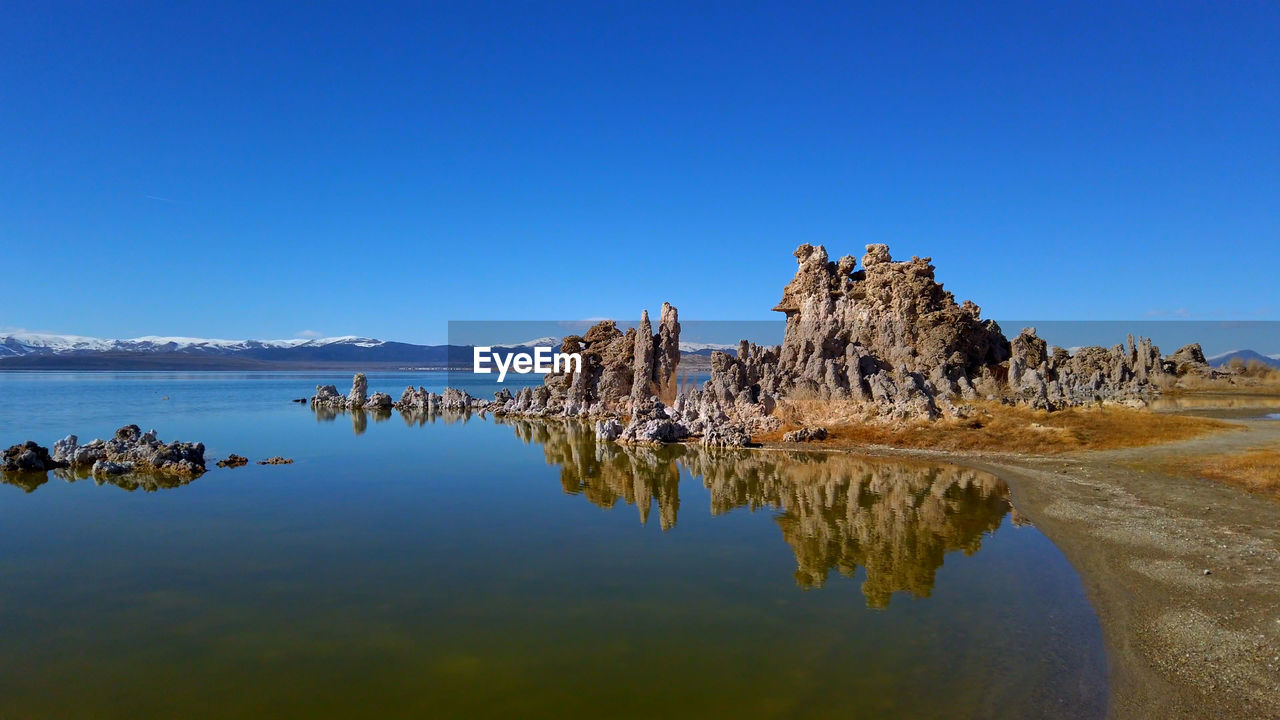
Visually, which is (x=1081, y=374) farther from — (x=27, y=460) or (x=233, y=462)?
(x=27, y=460)

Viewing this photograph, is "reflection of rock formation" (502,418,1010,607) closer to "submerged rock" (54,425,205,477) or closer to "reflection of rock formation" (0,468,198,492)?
"reflection of rock formation" (0,468,198,492)

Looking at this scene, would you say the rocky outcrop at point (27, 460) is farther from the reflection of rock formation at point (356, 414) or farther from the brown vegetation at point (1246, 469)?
the brown vegetation at point (1246, 469)

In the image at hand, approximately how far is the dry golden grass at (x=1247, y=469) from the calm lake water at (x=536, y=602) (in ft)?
22.1

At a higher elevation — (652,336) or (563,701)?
(652,336)

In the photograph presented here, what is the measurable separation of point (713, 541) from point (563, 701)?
9453mm

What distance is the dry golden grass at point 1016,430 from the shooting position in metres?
31.4

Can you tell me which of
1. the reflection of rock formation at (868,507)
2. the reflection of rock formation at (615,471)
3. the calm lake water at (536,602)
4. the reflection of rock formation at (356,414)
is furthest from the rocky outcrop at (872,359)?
the reflection of rock formation at (356,414)

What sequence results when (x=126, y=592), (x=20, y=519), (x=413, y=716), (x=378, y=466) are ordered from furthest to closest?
(x=378, y=466) → (x=20, y=519) → (x=126, y=592) → (x=413, y=716)

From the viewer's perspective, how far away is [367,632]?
11641 millimetres

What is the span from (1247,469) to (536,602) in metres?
23.9

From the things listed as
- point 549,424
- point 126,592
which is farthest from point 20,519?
point 549,424

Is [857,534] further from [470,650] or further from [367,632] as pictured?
[367,632]

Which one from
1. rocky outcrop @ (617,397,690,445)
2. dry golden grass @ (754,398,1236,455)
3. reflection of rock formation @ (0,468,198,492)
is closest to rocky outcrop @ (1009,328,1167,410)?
dry golden grass @ (754,398,1236,455)

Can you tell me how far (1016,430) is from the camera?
33.5 metres
